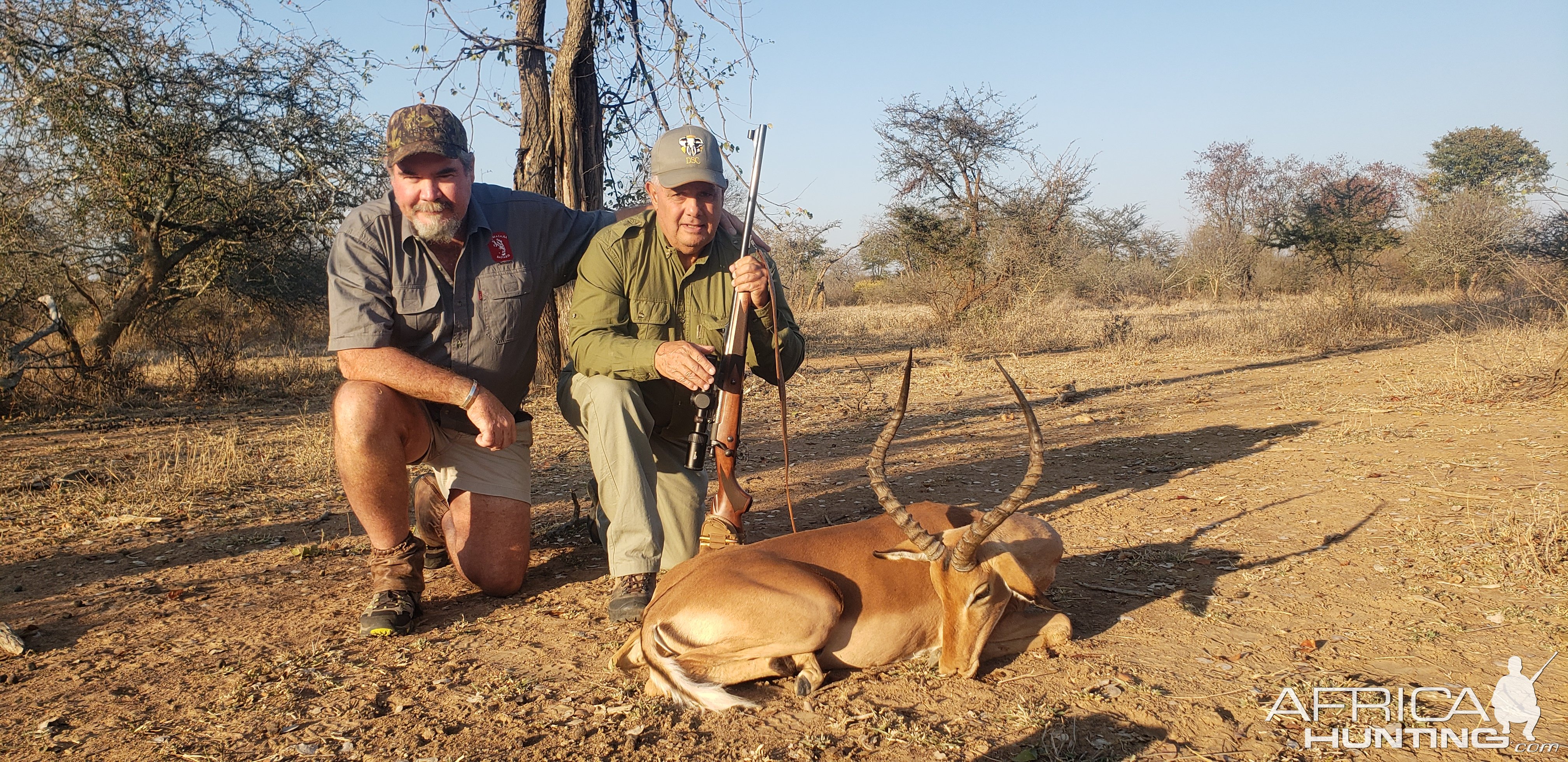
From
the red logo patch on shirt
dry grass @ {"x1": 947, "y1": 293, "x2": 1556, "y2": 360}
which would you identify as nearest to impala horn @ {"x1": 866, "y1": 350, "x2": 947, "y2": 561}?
the red logo patch on shirt

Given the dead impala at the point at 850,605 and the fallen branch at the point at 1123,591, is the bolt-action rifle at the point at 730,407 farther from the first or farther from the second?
the fallen branch at the point at 1123,591

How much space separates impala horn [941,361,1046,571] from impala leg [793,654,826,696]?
0.61 metres

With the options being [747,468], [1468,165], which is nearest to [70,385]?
[747,468]

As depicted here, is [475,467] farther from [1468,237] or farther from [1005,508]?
[1468,237]

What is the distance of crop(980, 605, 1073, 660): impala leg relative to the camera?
11.4 ft

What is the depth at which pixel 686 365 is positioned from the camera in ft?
12.8

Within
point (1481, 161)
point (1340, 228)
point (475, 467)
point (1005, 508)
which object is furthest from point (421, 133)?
point (1481, 161)

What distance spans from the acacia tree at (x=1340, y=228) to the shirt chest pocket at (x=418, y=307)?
18.8 metres

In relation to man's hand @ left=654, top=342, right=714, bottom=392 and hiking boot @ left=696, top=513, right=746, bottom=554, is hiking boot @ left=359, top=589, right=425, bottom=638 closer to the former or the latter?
hiking boot @ left=696, top=513, right=746, bottom=554

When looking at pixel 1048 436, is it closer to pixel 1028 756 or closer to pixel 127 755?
pixel 1028 756

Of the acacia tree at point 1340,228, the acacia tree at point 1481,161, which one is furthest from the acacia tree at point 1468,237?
the acacia tree at point 1481,161

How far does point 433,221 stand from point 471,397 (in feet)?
2.81

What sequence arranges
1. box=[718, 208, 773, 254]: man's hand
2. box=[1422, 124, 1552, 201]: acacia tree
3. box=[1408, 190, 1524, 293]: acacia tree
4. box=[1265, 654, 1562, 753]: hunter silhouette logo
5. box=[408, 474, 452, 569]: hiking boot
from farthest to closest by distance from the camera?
box=[1422, 124, 1552, 201]: acacia tree → box=[1408, 190, 1524, 293]: acacia tree → box=[718, 208, 773, 254]: man's hand → box=[408, 474, 452, 569]: hiking boot → box=[1265, 654, 1562, 753]: hunter silhouette logo

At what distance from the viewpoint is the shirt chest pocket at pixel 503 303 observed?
4.32 m
